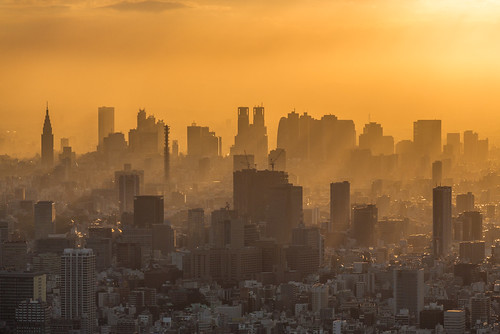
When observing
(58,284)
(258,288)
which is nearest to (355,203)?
(258,288)

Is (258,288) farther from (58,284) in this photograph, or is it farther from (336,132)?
(336,132)

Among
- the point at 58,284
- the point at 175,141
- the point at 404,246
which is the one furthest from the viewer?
the point at 175,141

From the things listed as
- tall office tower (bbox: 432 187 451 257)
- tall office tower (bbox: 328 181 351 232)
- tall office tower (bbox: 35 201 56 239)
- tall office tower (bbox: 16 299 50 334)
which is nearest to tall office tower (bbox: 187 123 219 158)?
tall office tower (bbox: 328 181 351 232)

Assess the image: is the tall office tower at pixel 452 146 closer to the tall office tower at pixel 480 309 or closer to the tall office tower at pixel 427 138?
the tall office tower at pixel 427 138

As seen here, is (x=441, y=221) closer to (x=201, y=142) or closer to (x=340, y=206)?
(x=340, y=206)

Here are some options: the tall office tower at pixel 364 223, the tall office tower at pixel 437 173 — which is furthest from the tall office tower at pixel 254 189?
the tall office tower at pixel 437 173
